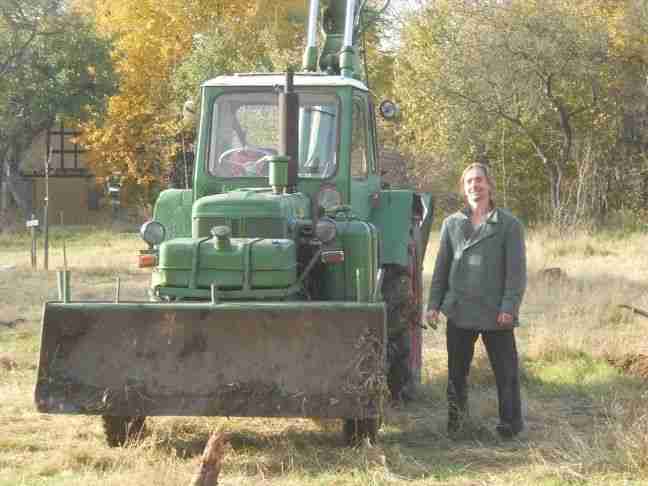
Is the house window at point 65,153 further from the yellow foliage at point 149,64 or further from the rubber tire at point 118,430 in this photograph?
the rubber tire at point 118,430

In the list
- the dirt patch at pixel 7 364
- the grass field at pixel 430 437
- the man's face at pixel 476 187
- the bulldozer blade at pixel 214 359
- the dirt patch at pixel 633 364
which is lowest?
the dirt patch at pixel 7 364

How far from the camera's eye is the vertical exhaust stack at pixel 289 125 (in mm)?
7000

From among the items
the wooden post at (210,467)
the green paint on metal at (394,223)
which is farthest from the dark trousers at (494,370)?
the wooden post at (210,467)

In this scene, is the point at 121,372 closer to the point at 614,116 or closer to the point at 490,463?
the point at 490,463

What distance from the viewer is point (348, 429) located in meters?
6.44

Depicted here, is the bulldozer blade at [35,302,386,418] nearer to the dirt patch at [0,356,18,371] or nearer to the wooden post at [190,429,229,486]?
the wooden post at [190,429,229,486]

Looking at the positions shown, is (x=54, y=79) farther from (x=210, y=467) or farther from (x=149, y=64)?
(x=210, y=467)

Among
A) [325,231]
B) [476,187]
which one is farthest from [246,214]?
[476,187]

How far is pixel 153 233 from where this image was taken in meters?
7.05

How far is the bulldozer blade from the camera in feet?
19.5

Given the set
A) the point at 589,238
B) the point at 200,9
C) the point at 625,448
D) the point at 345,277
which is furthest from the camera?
the point at 200,9

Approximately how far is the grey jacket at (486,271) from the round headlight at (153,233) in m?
1.76

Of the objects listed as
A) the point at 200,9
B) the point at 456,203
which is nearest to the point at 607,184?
the point at 456,203

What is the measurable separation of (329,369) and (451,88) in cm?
1925
